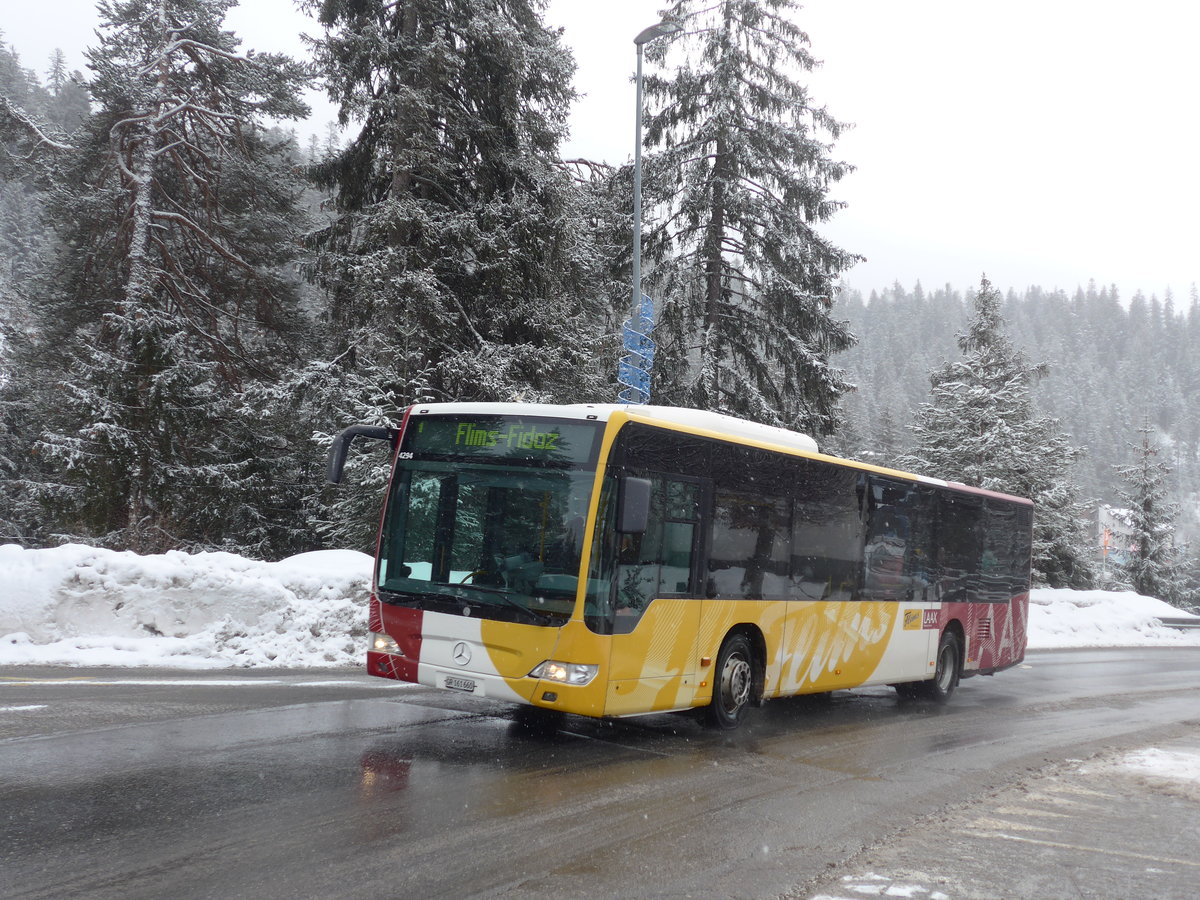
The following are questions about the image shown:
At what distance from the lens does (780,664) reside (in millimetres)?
10000

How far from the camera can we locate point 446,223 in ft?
65.1

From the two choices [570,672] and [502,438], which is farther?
[502,438]

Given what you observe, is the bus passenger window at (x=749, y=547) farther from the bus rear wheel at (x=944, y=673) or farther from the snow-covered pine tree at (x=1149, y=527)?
the snow-covered pine tree at (x=1149, y=527)

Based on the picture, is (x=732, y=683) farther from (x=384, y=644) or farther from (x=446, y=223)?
(x=446, y=223)

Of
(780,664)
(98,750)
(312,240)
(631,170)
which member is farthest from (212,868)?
(631,170)

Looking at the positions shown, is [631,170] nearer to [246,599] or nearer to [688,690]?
[246,599]

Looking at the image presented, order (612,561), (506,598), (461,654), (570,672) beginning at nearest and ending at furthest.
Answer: (570,672)
(612,561)
(506,598)
(461,654)

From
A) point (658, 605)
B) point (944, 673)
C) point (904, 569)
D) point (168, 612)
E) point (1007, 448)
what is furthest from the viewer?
point (1007, 448)

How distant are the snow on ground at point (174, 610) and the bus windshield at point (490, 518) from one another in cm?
496

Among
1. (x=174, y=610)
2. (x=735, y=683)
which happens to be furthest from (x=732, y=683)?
(x=174, y=610)

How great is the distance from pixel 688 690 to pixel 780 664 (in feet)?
5.57

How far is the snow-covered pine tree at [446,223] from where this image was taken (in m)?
19.0

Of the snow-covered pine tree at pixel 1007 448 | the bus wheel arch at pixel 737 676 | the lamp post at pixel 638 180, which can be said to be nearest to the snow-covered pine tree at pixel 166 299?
the lamp post at pixel 638 180

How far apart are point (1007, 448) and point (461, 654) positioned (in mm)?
30474
